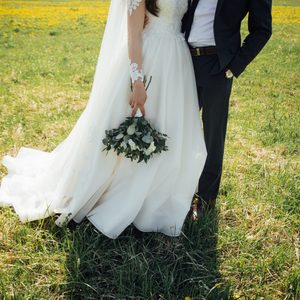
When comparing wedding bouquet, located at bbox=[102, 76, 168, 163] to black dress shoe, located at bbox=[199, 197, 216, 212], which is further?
black dress shoe, located at bbox=[199, 197, 216, 212]

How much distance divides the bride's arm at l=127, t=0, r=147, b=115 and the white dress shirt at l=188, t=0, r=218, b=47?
47 centimetres

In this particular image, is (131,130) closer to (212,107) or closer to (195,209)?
(212,107)

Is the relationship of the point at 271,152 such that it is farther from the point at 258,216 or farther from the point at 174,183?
the point at 174,183

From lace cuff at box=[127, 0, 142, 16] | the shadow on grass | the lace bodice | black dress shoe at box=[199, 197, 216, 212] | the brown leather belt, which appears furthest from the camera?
black dress shoe at box=[199, 197, 216, 212]

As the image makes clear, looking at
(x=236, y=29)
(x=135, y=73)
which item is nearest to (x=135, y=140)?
(x=135, y=73)

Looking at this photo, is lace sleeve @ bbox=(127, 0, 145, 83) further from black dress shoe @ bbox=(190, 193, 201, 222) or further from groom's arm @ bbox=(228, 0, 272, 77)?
black dress shoe @ bbox=(190, 193, 201, 222)

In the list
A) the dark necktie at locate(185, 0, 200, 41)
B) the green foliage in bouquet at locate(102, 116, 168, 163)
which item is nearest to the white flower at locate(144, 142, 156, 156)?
the green foliage in bouquet at locate(102, 116, 168, 163)

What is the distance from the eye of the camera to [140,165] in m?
3.23

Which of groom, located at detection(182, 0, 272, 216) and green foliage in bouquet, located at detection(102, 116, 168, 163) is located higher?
groom, located at detection(182, 0, 272, 216)

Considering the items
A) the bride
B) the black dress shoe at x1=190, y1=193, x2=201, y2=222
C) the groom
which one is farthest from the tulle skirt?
the black dress shoe at x1=190, y1=193, x2=201, y2=222

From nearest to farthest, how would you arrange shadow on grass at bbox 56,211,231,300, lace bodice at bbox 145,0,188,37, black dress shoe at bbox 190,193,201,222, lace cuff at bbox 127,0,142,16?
1. shadow on grass at bbox 56,211,231,300
2. lace cuff at bbox 127,0,142,16
3. lace bodice at bbox 145,0,188,37
4. black dress shoe at bbox 190,193,201,222

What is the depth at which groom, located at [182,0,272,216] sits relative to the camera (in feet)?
9.29

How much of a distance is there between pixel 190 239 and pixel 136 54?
1.69 meters

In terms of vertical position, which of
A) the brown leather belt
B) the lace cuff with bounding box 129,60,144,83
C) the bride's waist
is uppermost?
the bride's waist
